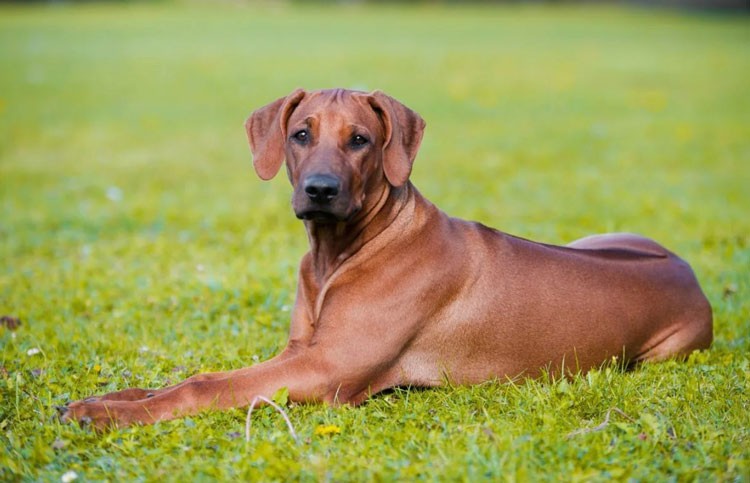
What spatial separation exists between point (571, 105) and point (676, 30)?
1938cm

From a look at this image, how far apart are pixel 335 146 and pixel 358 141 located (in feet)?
0.47

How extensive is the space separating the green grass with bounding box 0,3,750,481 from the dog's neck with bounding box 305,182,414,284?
83cm

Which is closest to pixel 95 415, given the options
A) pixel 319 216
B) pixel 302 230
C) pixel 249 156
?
pixel 319 216

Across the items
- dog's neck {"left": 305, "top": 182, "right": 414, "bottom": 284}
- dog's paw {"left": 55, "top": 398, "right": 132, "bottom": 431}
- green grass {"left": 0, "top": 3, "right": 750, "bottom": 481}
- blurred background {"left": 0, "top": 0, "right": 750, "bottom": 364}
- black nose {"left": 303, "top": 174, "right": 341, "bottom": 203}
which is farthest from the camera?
blurred background {"left": 0, "top": 0, "right": 750, "bottom": 364}

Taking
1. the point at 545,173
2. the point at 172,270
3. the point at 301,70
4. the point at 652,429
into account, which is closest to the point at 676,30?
the point at 301,70

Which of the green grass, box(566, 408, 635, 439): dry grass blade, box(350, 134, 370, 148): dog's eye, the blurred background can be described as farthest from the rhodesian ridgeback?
the blurred background

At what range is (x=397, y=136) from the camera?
4.88 meters

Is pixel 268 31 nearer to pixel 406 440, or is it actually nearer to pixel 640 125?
pixel 640 125

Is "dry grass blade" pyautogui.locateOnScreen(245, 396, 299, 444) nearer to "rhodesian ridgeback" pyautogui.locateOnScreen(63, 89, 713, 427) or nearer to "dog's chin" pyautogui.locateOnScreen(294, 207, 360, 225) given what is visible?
"rhodesian ridgeback" pyautogui.locateOnScreen(63, 89, 713, 427)

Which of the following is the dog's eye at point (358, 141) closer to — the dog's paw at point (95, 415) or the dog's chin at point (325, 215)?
the dog's chin at point (325, 215)

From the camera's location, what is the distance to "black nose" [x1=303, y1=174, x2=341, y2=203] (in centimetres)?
451

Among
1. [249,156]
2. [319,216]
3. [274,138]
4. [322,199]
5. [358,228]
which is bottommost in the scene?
[249,156]

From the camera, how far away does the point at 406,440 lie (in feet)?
13.6

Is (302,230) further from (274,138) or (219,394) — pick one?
(219,394)
